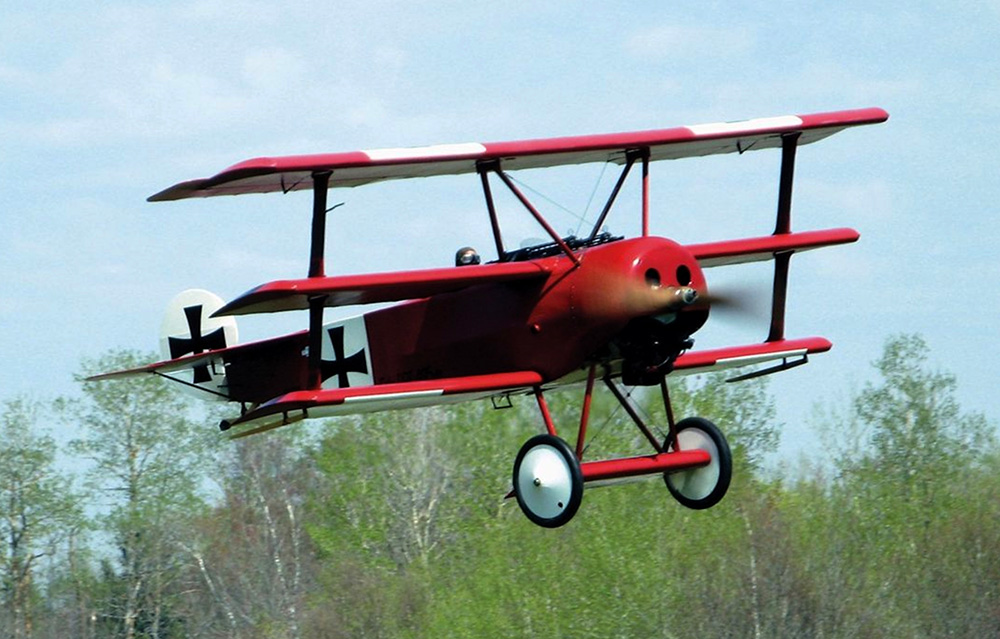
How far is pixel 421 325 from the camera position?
14.8 meters

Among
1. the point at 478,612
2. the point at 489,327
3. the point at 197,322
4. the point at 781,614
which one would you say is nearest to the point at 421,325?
the point at 489,327

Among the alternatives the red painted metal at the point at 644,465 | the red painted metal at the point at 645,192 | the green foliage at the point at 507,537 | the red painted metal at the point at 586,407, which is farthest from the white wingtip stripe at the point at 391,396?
the green foliage at the point at 507,537

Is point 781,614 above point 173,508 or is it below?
below

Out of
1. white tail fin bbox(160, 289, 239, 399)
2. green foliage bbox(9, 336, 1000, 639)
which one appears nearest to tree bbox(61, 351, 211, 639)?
green foliage bbox(9, 336, 1000, 639)

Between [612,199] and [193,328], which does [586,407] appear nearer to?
[612,199]

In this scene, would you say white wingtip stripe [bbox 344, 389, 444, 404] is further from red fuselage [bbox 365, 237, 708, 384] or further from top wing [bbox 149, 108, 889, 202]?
top wing [bbox 149, 108, 889, 202]

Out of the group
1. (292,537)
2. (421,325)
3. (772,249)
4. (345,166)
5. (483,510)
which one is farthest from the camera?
(292,537)

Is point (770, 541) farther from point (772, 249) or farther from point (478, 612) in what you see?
point (772, 249)

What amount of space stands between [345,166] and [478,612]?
78.1 feet

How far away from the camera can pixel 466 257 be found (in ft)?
48.3

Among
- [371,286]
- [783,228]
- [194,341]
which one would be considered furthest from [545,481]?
[194,341]

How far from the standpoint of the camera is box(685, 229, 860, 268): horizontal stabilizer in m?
15.9

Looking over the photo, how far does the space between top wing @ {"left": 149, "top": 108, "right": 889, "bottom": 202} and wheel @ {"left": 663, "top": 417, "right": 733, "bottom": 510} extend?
2.63 metres

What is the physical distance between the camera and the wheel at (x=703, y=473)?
14.6m
